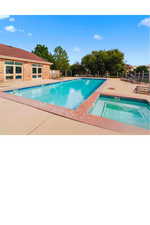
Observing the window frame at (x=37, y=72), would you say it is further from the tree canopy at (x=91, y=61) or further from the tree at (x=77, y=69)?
the tree at (x=77, y=69)

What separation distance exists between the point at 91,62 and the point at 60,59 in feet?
21.0

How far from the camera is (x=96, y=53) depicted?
22453mm

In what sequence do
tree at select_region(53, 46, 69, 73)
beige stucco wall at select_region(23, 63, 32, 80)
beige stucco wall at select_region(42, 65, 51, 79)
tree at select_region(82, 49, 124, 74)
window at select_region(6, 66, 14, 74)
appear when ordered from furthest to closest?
tree at select_region(53, 46, 69, 73)
tree at select_region(82, 49, 124, 74)
beige stucco wall at select_region(42, 65, 51, 79)
beige stucco wall at select_region(23, 63, 32, 80)
window at select_region(6, 66, 14, 74)

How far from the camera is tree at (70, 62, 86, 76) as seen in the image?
23.8 metres

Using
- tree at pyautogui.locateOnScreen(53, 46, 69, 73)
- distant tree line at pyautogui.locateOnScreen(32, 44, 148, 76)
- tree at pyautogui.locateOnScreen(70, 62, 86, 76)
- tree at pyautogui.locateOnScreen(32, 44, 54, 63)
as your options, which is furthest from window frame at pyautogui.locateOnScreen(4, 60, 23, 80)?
tree at pyautogui.locateOnScreen(32, 44, 54, 63)

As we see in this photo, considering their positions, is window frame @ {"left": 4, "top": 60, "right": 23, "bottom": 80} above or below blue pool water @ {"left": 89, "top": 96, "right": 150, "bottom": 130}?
above

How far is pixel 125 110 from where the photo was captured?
523 cm

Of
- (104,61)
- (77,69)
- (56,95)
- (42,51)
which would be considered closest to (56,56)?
(42,51)

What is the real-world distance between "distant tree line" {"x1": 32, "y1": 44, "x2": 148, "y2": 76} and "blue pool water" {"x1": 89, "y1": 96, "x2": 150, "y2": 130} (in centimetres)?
1702

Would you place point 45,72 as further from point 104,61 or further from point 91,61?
point 104,61

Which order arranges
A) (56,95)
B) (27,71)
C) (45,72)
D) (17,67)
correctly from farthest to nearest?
(45,72) < (27,71) < (17,67) < (56,95)

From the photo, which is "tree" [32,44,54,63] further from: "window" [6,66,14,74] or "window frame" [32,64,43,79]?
"window" [6,66,14,74]
